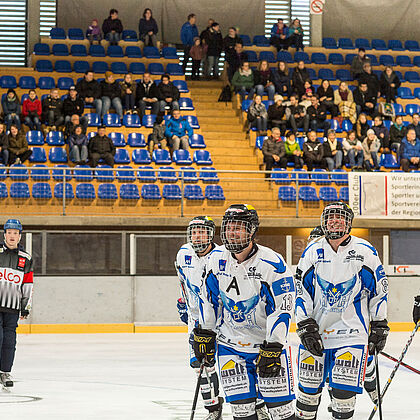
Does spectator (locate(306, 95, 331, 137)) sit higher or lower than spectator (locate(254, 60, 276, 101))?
lower

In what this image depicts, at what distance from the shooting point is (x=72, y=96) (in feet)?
66.8

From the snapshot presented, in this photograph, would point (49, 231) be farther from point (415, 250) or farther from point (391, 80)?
point (391, 80)

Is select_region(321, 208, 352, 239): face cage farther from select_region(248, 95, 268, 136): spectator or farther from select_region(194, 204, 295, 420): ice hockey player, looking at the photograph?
select_region(248, 95, 268, 136): spectator

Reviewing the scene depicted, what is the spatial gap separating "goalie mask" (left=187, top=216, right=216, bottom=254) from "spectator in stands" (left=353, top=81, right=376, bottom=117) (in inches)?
628

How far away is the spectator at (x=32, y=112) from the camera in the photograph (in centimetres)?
2036

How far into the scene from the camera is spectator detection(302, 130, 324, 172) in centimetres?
1989

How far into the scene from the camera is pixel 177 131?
20.5 meters

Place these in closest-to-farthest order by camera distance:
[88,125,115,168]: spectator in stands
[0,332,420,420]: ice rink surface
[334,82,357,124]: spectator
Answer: [0,332,420,420]: ice rink surface
[88,125,115,168]: spectator in stands
[334,82,357,124]: spectator

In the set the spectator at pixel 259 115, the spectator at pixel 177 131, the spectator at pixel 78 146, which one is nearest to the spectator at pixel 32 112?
the spectator at pixel 78 146

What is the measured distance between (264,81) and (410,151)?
14.8 ft

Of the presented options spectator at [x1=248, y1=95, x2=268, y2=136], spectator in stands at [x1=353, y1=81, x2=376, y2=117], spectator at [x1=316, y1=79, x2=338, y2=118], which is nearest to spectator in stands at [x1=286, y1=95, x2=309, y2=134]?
spectator at [x1=248, y1=95, x2=268, y2=136]

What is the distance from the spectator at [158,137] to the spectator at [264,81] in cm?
348

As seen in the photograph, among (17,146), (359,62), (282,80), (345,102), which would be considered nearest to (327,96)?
(345,102)

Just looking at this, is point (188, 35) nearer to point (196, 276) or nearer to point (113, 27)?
point (113, 27)
